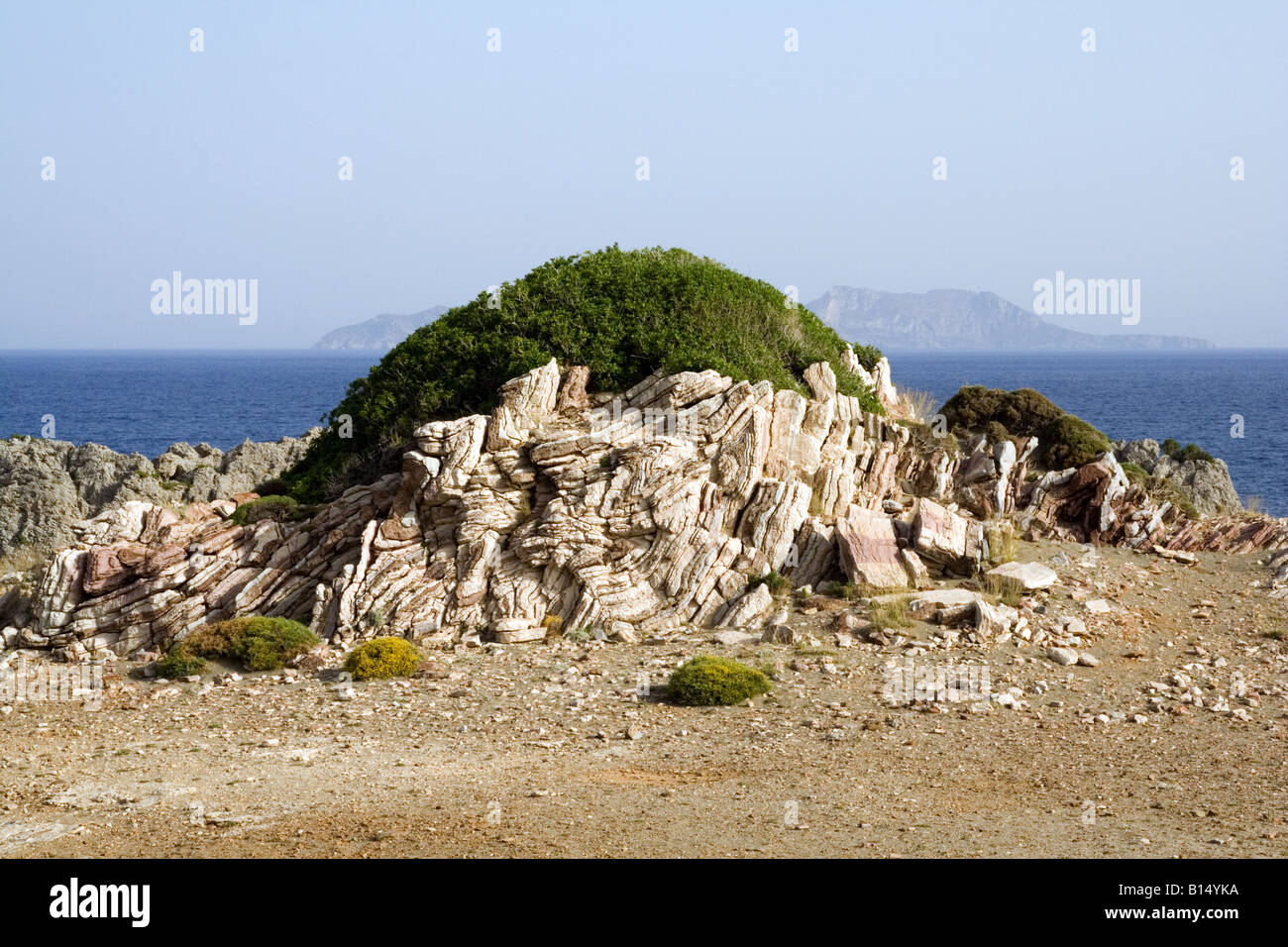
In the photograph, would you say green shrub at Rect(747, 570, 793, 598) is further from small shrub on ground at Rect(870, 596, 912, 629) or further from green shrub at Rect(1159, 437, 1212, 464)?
green shrub at Rect(1159, 437, 1212, 464)

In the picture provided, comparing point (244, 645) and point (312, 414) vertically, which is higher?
point (312, 414)

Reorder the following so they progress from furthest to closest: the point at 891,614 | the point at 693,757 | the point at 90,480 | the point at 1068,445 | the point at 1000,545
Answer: the point at 90,480 < the point at 1068,445 < the point at 1000,545 < the point at 891,614 < the point at 693,757

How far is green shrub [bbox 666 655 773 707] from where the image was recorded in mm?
18781

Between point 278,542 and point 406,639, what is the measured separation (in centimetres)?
458

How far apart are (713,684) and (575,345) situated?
10.3 metres

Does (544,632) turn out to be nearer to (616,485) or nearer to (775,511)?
(616,485)

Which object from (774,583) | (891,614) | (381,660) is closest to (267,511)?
(381,660)

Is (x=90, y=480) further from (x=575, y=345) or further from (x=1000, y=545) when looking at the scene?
(x=1000, y=545)

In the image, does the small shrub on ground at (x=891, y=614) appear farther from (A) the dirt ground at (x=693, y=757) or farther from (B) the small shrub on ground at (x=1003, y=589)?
(B) the small shrub on ground at (x=1003, y=589)

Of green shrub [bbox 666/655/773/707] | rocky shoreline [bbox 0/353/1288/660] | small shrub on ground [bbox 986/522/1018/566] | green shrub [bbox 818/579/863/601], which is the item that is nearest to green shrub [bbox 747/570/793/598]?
rocky shoreline [bbox 0/353/1288/660]

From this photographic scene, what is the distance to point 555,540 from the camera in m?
22.8

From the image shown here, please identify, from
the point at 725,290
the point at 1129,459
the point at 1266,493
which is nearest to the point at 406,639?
the point at 725,290

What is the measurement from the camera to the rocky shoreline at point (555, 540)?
22.6 metres

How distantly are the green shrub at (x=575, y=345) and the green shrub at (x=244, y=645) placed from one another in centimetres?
575
